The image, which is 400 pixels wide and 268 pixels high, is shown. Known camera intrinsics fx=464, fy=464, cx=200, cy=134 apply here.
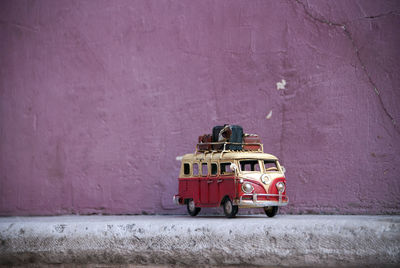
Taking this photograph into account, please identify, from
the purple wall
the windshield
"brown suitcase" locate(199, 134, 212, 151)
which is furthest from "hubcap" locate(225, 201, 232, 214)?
the purple wall

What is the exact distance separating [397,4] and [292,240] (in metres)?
1.70

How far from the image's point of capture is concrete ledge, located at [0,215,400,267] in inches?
73.5

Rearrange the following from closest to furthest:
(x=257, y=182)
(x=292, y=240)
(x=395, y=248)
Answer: (x=395, y=248) < (x=292, y=240) < (x=257, y=182)

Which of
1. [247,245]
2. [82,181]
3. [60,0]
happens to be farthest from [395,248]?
[60,0]

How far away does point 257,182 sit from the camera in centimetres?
236

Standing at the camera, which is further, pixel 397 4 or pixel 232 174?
pixel 397 4

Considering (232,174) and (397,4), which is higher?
(397,4)

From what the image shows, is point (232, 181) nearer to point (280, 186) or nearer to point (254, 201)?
point (254, 201)

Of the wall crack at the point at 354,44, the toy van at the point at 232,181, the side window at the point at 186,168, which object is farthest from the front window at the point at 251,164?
the wall crack at the point at 354,44

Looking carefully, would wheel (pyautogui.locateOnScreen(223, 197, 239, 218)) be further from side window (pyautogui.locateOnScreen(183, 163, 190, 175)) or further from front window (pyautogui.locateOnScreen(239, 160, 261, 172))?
side window (pyautogui.locateOnScreen(183, 163, 190, 175))

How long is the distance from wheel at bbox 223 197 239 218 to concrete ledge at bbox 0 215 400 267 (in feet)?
0.93

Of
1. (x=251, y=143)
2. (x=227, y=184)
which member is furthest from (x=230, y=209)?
(x=251, y=143)

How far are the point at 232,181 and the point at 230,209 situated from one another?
0.17 m

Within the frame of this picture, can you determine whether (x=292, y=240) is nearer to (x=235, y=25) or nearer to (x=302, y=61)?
(x=302, y=61)
